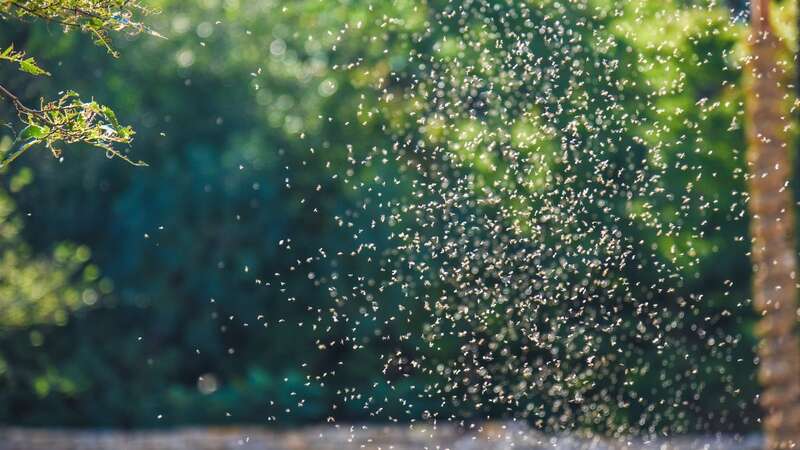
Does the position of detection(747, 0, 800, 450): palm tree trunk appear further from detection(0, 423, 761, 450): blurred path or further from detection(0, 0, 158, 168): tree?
detection(0, 0, 158, 168): tree

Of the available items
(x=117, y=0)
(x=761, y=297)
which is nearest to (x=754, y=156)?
(x=761, y=297)

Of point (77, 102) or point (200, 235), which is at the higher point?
point (200, 235)

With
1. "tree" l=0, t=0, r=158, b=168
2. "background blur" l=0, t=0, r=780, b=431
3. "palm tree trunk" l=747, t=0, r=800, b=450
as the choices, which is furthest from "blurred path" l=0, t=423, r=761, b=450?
"tree" l=0, t=0, r=158, b=168

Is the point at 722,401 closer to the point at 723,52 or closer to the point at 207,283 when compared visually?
the point at 723,52

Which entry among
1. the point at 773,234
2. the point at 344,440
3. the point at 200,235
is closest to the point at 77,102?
the point at 773,234

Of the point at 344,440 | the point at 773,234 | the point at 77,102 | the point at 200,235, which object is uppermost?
the point at 200,235

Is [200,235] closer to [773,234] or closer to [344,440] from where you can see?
[344,440]

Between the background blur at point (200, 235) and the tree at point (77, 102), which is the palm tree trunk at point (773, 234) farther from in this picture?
the tree at point (77, 102)
